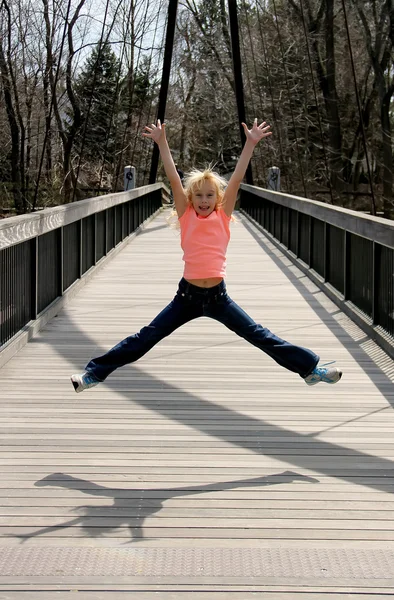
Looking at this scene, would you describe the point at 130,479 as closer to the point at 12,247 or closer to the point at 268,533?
the point at 268,533

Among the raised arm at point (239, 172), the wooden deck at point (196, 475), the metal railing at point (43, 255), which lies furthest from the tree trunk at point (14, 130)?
the raised arm at point (239, 172)

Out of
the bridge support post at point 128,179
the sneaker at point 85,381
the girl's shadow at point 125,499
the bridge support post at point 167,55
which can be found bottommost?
the girl's shadow at point 125,499

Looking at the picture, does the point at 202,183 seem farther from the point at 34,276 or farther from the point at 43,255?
the point at 43,255

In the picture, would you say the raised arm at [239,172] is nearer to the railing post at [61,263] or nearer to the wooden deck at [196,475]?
the wooden deck at [196,475]

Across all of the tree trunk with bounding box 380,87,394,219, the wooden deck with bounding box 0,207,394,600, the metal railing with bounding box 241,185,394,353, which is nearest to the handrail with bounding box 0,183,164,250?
the wooden deck with bounding box 0,207,394,600

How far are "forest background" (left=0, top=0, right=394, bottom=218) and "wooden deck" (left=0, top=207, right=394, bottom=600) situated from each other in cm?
1568

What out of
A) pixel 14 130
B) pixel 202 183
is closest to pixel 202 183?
pixel 202 183

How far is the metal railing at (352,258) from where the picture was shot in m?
6.68

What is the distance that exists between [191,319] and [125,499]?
109 cm

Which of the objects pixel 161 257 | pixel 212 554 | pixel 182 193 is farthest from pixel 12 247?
pixel 161 257

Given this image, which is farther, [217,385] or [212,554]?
[217,385]

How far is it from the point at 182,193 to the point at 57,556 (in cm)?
186

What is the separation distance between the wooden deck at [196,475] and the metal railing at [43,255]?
306 mm

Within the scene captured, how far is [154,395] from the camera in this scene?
5270 millimetres
